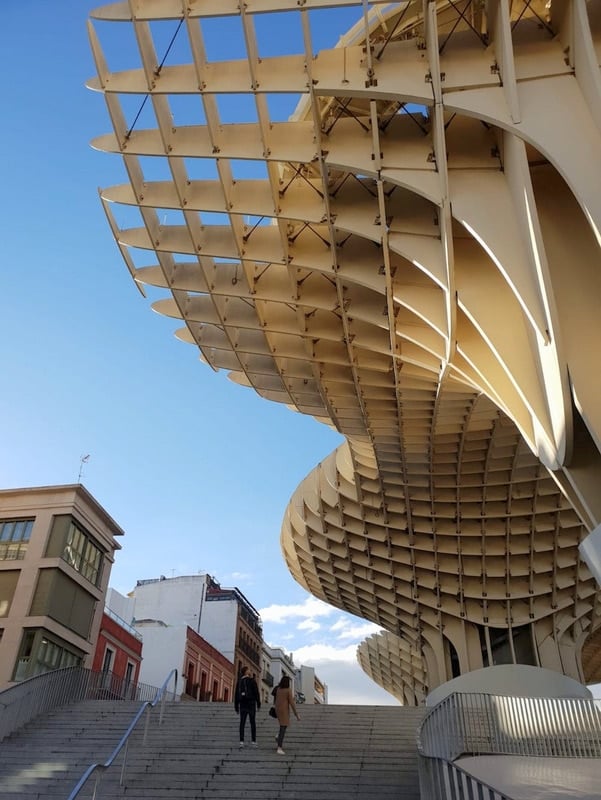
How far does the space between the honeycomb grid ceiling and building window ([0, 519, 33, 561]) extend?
1163cm

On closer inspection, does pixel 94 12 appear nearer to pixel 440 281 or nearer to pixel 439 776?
pixel 440 281

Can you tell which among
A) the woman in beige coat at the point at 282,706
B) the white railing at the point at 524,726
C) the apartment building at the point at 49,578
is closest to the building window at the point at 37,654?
the apartment building at the point at 49,578

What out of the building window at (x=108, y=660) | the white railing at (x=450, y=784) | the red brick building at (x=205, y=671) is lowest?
the white railing at (x=450, y=784)

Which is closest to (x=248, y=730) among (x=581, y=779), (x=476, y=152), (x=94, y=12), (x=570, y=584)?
(x=581, y=779)

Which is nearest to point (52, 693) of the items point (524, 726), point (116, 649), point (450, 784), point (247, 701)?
point (247, 701)

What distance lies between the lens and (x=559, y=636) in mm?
34469

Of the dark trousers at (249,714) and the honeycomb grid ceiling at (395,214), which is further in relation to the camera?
the dark trousers at (249,714)

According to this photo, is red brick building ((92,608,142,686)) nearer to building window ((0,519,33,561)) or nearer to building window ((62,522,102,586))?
building window ((62,522,102,586))

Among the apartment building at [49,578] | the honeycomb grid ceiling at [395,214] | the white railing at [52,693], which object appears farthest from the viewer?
the apartment building at [49,578]

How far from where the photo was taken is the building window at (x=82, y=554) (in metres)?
27.2

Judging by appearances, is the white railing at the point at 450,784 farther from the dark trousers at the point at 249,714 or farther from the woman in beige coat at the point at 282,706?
the dark trousers at the point at 249,714

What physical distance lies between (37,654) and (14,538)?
4.94 m

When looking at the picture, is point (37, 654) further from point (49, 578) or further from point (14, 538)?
point (14, 538)

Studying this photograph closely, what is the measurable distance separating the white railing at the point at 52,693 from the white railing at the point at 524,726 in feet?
31.7
